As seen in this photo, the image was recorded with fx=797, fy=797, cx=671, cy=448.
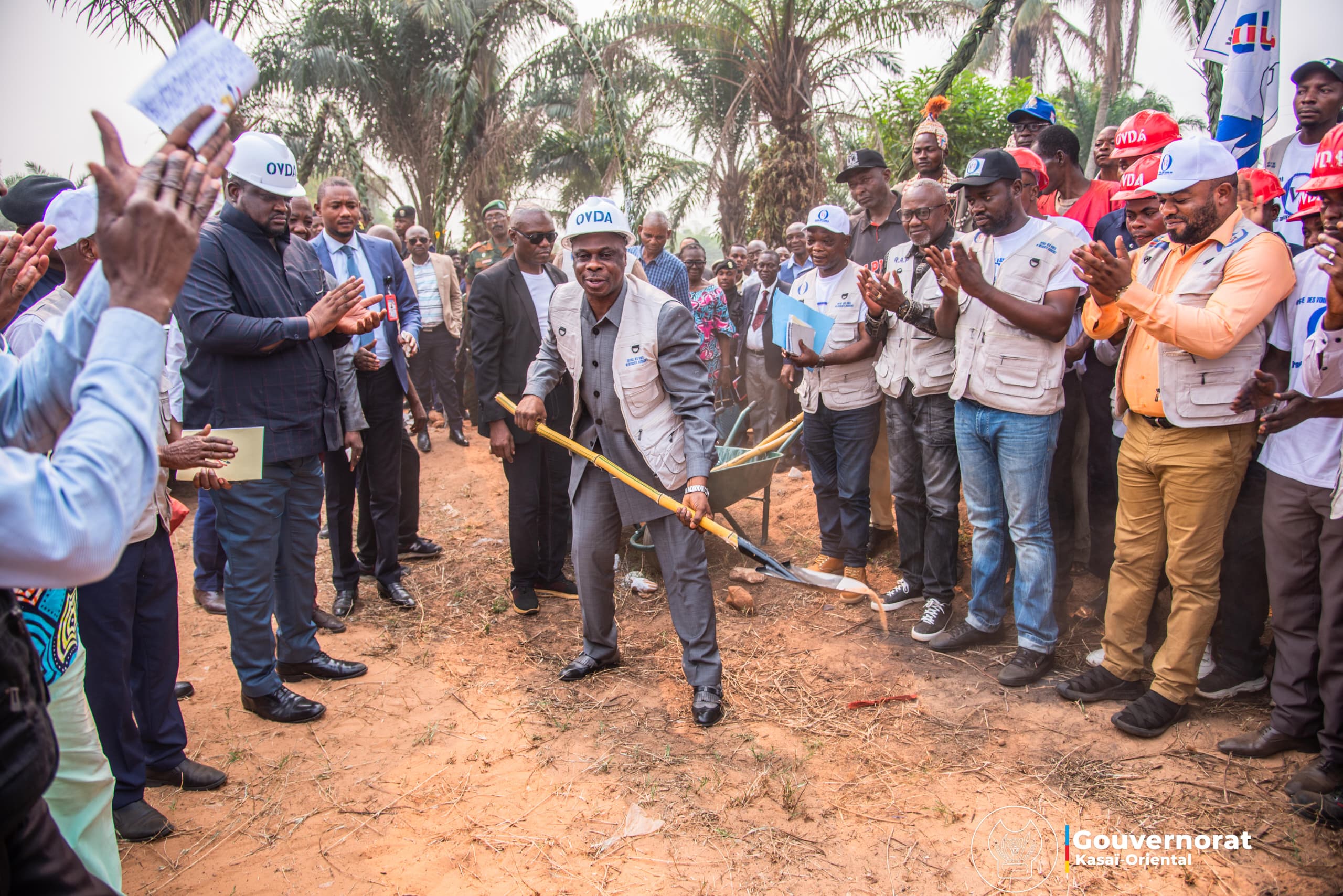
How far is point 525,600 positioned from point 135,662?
7.52 ft

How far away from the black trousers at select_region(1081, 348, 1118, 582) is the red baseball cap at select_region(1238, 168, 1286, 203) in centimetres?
109

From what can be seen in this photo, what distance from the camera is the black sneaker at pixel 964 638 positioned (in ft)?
14.2

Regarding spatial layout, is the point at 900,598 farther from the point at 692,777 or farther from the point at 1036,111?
the point at 1036,111

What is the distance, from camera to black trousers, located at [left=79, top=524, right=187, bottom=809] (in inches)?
112

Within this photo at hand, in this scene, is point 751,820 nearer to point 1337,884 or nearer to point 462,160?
point 1337,884

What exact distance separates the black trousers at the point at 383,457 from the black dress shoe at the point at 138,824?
2.29m

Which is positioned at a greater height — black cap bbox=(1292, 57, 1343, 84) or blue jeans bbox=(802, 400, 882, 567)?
black cap bbox=(1292, 57, 1343, 84)

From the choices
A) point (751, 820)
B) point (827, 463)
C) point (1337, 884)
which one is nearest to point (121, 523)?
point (751, 820)

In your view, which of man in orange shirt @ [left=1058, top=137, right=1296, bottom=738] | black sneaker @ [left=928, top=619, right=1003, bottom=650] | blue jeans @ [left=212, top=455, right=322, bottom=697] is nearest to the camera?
man in orange shirt @ [left=1058, top=137, right=1296, bottom=738]

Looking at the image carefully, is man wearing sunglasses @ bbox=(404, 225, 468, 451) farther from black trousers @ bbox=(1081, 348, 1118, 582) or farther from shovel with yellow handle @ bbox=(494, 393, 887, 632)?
black trousers @ bbox=(1081, 348, 1118, 582)

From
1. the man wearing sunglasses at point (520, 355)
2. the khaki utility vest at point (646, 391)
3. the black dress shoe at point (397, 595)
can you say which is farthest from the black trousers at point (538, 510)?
the khaki utility vest at point (646, 391)

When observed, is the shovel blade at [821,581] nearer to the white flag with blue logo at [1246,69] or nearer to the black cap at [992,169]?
the black cap at [992,169]

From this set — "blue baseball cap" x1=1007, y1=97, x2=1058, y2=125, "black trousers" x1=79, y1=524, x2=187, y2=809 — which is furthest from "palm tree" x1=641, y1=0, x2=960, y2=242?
"black trousers" x1=79, y1=524, x2=187, y2=809

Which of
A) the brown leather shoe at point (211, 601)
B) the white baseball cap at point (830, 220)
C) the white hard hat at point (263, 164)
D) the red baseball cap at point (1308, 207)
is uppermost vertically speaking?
the white hard hat at point (263, 164)
